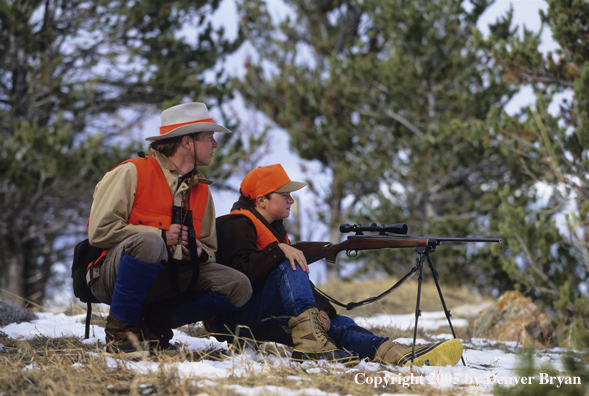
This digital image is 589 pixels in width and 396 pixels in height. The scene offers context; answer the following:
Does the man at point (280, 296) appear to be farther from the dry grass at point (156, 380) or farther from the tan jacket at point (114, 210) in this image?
the tan jacket at point (114, 210)

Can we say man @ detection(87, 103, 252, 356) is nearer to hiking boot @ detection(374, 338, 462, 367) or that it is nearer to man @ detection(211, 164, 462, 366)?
man @ detection(211, 164, 462, 366)

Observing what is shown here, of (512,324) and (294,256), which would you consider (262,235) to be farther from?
(512,324)

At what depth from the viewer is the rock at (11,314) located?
13.9ft

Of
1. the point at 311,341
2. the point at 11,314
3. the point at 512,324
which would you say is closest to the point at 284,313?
the point at 311,341

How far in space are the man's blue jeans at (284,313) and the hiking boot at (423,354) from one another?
3.6 inches

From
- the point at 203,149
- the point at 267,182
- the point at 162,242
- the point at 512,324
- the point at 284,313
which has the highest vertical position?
the point at 203,149

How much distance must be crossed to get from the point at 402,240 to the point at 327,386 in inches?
45.1

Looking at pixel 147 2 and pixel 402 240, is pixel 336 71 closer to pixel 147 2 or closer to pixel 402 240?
pixel 147 2

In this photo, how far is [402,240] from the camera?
10.2ft

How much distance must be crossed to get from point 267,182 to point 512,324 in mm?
3605

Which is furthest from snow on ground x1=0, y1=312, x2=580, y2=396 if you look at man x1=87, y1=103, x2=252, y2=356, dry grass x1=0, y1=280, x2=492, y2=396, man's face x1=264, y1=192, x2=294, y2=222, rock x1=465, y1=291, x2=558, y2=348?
rock x1=465, y1=291, x2=558, y2=348

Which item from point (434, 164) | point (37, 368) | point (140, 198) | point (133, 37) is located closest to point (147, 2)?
point (133, 37)

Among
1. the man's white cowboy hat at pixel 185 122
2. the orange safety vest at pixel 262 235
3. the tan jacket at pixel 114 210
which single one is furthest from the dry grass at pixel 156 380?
the man's white cowboy hat at pixel 185 122

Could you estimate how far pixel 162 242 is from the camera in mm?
2799
